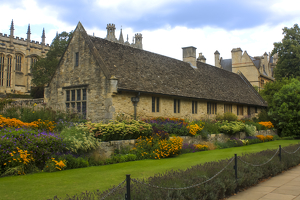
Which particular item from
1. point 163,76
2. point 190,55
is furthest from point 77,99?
point 190,55

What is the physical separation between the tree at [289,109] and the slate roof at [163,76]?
12.6ft

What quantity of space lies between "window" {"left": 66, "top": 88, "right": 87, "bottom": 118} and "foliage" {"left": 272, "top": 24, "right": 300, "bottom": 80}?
101 ft

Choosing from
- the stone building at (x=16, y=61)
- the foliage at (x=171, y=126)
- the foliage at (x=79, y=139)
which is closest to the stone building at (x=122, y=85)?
the foliage at (x=171, y=126)

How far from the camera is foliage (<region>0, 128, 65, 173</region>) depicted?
8.26 metres

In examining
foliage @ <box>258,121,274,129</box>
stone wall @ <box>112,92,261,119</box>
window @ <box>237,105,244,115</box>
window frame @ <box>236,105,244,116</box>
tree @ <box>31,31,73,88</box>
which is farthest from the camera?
tree @ <box>31,31,73,88</box>

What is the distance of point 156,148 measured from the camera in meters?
12.6

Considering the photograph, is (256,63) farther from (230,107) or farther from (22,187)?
(22,187)

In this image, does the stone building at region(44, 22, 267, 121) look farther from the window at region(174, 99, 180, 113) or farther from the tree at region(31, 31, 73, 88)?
the tree at region(31, 31, 73, 88)

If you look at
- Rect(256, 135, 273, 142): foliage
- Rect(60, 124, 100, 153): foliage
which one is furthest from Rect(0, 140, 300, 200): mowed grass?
Rect(256, 135, 273, 142): foliage

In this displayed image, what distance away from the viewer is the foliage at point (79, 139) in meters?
10.1

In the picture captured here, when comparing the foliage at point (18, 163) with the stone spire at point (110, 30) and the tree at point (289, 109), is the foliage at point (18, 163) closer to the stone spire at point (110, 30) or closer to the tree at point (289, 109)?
the tree at point (289, 109)

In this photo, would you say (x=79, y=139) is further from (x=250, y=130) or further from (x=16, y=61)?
(x=16, y=61)

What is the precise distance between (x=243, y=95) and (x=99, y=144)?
2290cm

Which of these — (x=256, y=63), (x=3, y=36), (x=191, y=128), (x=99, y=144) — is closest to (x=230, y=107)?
(x=191, y=128)
